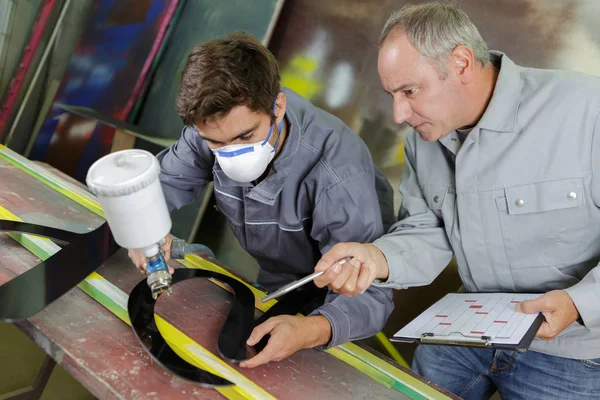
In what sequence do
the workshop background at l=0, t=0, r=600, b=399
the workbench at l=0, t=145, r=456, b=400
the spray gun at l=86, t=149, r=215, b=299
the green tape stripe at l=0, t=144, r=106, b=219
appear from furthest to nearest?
the workshop background at l=0, t=0, r=600, b=399 < the green tape stripe at l=0, t=144, r=106, b=219 < the workbench at l=0, t=145, r=456, b=400 < the spray gun at l=86, t=149, r=215, b=299

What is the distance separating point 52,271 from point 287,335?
2.26 ft

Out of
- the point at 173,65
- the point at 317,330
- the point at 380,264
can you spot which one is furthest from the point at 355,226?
the point at 173,65

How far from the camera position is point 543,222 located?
149cm

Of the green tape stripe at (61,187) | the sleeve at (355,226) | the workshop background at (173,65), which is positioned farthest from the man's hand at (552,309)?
the green tape stripe at (61,187)

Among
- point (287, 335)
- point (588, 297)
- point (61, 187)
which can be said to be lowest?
point (61, 187)

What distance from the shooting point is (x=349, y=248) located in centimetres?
144

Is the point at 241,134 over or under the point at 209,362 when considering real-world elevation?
over

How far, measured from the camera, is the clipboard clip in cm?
121

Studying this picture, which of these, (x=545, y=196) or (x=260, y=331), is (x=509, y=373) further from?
(x=260, y=331)

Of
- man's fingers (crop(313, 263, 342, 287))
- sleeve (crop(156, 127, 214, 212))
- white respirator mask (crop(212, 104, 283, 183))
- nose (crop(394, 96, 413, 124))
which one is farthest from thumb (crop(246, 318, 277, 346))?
sleeve (crop(156, 127, 214, 212))

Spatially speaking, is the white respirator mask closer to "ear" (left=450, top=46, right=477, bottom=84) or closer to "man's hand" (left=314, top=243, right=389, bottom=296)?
"man's hand" (left=314, top=243, right=389, bottom=296)

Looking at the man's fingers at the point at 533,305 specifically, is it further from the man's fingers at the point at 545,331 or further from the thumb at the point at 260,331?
the thumb at the point at 260,331

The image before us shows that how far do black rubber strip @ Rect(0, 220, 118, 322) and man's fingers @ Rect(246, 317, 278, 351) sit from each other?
51 centimetres

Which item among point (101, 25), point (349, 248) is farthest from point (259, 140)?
point (101, 25)
